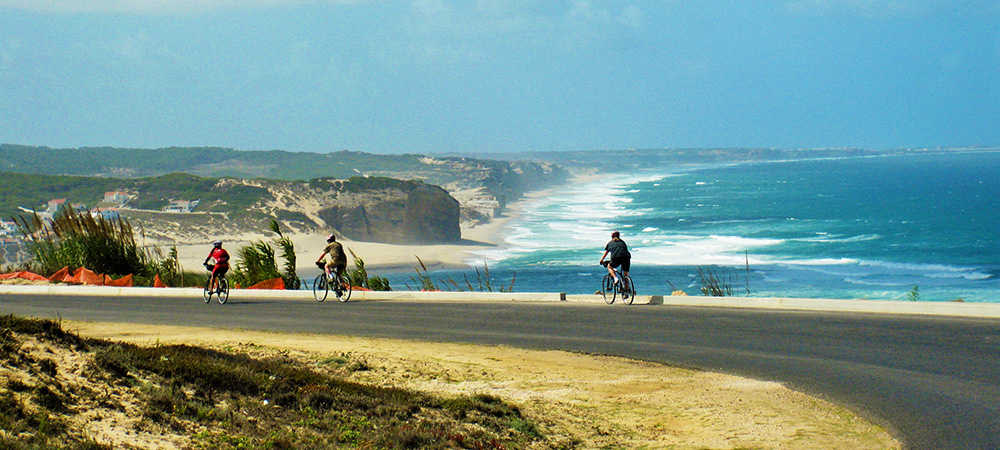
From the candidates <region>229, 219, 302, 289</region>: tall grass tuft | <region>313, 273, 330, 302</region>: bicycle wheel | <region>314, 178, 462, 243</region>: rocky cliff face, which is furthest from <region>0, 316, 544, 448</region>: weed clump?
<region>314, 178, 462, 243</region>: rocky cliff face

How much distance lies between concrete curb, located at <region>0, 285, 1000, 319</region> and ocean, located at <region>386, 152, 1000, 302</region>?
3.81 m

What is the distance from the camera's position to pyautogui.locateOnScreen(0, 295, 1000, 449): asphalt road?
1009cm

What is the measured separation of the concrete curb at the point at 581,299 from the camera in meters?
16.9

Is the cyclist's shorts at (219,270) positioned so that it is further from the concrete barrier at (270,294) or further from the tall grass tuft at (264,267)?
the tall grass tuft at (264,267)

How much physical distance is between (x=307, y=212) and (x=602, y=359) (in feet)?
272

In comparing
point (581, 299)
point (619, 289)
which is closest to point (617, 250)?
point (619, 289)

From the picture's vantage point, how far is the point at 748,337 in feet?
49.6

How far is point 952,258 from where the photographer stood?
57.8 m

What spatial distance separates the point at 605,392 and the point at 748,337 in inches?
195

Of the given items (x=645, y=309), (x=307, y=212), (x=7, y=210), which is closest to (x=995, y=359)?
(x=645, y=309)

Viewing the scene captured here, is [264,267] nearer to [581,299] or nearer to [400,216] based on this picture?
A: [581,299]

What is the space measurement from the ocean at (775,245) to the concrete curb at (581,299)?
150 inches

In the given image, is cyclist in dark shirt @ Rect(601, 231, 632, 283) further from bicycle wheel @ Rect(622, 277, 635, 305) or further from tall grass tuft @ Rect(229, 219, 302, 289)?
tall grass tuft @ Rect(229, 219, 302, 289)

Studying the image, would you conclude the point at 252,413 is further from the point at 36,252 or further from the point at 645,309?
the point at 36,252
